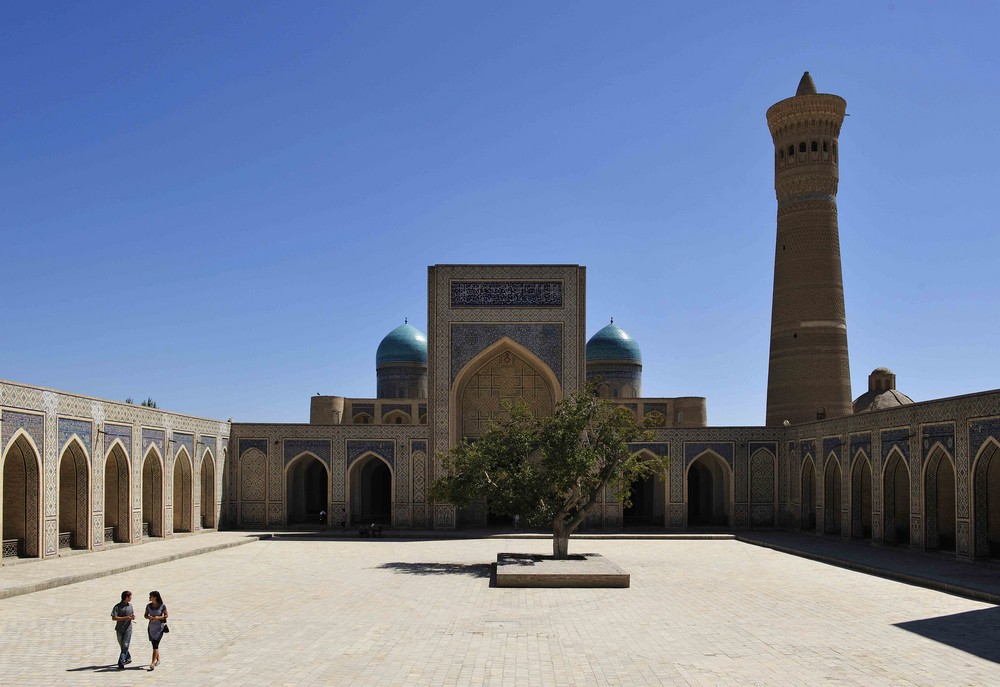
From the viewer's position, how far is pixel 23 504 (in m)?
15.3

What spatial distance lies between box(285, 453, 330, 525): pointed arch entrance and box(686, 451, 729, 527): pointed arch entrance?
9.47 m

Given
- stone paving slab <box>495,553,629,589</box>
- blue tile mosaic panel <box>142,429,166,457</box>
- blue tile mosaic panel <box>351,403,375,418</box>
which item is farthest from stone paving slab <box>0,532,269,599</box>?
blue tile mosaic panel <box>351,403,375,418</box>

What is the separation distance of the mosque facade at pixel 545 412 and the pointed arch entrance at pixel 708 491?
0.06 meters

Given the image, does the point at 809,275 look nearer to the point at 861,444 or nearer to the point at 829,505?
the point at 829,505

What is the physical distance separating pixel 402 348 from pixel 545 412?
39.3 ft

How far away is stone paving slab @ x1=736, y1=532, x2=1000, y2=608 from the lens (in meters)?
12.4

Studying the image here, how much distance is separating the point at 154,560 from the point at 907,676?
11.8 meters

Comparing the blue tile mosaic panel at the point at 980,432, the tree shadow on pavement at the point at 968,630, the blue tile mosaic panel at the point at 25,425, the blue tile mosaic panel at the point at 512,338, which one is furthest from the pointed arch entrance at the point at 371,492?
the tree shadow on pavement at the point at 968,630

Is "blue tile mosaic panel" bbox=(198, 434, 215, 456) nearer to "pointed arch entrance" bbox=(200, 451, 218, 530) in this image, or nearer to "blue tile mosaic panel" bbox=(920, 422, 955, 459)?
"pointed arch entrance" bbox=(200, 451, 218, 530)

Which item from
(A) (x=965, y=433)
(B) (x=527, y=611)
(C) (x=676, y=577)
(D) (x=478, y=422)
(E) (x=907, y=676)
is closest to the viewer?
(E) (x=907, y=676)

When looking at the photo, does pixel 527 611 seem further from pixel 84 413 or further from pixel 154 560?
pixel 84 413

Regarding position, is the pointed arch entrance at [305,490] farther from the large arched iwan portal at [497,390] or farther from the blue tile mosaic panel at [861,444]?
the blue tile mosaic panel at [861,444]

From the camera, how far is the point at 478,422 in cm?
2375

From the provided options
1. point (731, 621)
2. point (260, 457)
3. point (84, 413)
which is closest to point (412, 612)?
point (731, 621)
